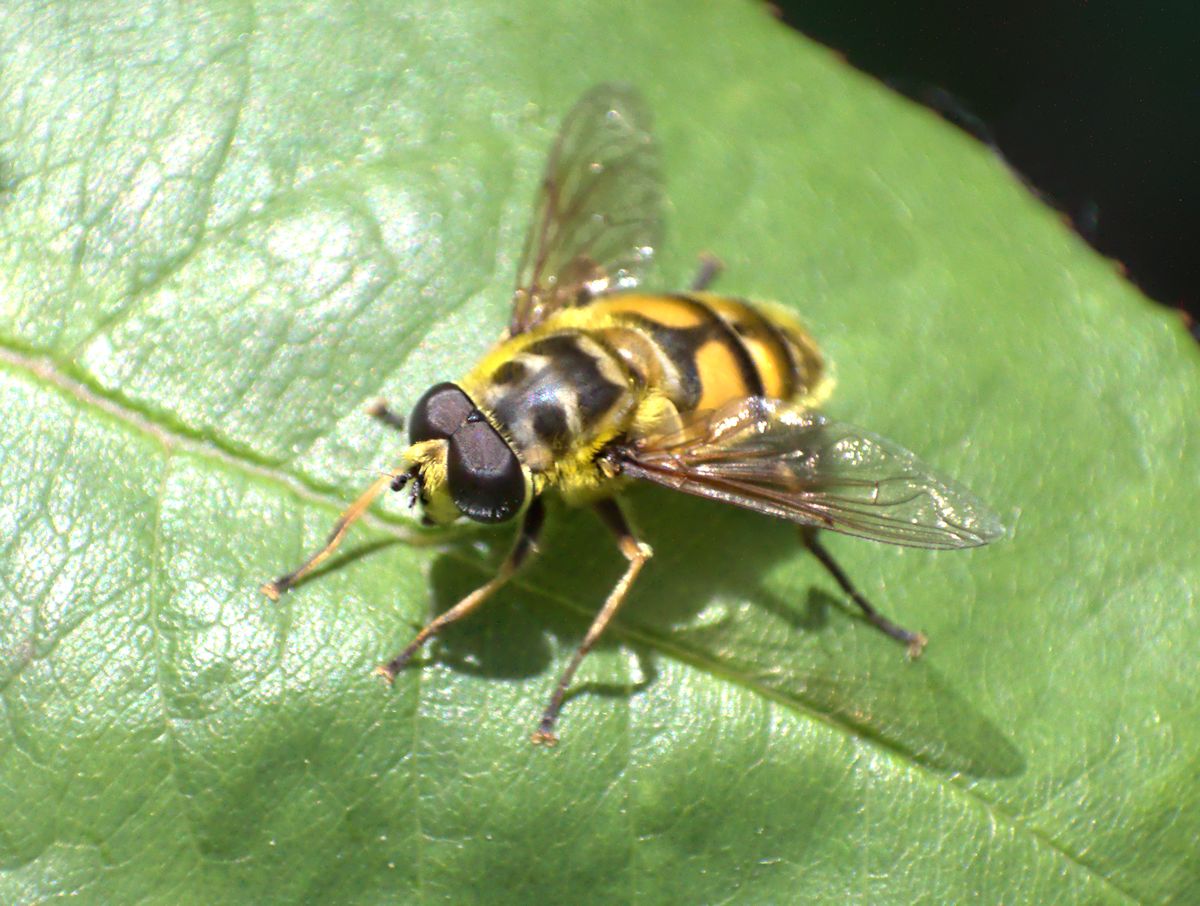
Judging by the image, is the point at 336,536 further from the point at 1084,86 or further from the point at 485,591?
the point at 1084,86

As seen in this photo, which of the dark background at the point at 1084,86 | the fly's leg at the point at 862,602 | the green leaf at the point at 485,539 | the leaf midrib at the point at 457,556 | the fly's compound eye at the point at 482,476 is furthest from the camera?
the dark background at the point at 1084,86

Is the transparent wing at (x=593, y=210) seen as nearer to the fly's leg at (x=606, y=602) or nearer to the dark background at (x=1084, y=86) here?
the fly's leg at (x=606, y=602)

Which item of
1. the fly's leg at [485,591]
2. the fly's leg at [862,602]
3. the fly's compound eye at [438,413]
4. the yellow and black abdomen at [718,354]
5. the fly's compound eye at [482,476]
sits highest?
the yellow and black abdomen at [718,354]

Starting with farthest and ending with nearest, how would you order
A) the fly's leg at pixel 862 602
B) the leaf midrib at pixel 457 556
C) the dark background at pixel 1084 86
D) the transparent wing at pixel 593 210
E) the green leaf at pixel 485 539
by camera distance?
the dark background at pixel 1084 86
the transparent wing at pixel 593 210
the fly's leg at pixel 862 602
the leaf midrib at pixel 457 556
the green leaf at pixel 485 539

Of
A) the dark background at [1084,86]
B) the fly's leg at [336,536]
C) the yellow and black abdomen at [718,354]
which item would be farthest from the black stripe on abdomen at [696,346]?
the dark background at [1084,86]

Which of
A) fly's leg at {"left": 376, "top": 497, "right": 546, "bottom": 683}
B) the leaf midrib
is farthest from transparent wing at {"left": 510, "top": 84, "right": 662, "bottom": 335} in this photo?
the leaf midrib

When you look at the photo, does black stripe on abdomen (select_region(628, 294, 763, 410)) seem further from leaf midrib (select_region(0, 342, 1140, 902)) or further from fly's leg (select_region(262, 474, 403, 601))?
fly's leg (select_region(262, 474, 403, 601))
